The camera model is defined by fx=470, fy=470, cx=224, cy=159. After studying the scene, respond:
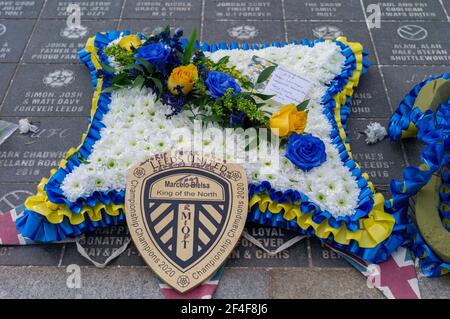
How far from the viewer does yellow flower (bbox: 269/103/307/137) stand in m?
4.14

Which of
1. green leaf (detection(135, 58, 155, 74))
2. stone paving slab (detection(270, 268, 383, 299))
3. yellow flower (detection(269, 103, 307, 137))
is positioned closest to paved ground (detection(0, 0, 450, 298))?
stone paving slab (detection(270, 268, 383, 299))

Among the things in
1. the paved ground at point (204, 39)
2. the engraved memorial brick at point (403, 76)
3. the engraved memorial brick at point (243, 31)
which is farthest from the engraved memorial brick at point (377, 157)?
the engraved memorial brick at point (243, 31)

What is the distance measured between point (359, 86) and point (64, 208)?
3.46 m

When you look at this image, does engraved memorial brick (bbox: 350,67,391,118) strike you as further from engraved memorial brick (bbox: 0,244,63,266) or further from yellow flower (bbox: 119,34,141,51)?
engraved memorial brick (bbox: 0,244,63,266)

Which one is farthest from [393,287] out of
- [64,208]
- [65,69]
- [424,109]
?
[65,69]

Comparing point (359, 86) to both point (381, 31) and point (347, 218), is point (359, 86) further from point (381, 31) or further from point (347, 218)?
point (347, 218)

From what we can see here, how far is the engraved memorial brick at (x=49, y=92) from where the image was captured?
16.8 ft

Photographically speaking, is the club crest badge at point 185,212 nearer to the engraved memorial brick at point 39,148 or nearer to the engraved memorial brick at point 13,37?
the engraved memorial brick at point 39,148

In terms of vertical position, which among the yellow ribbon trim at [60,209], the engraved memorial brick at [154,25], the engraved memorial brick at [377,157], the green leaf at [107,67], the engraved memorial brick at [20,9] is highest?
the green leaf at [107,67]

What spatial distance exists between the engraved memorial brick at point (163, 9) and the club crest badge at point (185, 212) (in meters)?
2.82

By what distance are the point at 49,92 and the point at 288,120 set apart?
2844 millimetres

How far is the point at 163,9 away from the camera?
637 centimetres

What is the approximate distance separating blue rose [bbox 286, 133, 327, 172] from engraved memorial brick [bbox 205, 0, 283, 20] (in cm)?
276

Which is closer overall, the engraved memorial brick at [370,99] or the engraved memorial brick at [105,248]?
the engraved memorial brick at [105,248]
